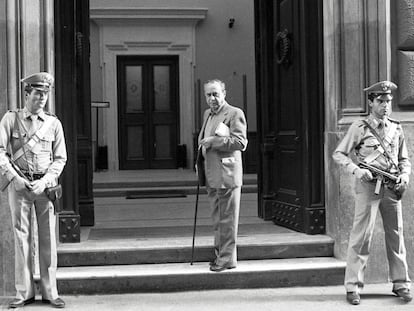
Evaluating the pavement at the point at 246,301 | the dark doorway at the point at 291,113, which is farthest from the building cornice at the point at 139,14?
the pavement at the point at 246,301

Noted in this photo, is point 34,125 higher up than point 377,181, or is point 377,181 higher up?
point 34,125

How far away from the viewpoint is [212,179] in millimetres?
6285

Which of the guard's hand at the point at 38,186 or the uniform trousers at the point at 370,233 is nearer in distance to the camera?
the guard's hand at the point at 38,186

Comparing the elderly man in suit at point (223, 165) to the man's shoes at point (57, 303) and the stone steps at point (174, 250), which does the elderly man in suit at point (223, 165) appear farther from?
the man's shoes at point (57, 303)

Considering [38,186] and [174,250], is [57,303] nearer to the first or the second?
[38,186]

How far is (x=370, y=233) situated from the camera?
573 centimetres

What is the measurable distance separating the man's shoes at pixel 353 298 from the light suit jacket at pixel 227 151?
56.5 inches

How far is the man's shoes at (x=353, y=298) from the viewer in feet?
18.8

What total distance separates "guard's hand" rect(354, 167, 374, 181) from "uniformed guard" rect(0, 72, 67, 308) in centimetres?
253

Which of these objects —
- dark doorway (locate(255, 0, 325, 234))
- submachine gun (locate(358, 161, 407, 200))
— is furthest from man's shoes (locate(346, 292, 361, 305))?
dark doorway (locate(255, 0, 325, 234))

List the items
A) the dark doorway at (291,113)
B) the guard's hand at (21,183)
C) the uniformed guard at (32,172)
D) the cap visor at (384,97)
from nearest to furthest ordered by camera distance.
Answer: the guard's hand at (21,183) < the uniformed guard at (32,172) < the cap visor at (384,97) < the dark doorway at (291,113)

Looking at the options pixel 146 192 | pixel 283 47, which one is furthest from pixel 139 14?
pixel 283 47

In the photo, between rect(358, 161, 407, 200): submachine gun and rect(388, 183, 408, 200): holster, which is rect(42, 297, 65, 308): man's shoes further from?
rect(388, 183, 408, 200): holster

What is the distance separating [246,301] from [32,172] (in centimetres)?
222
